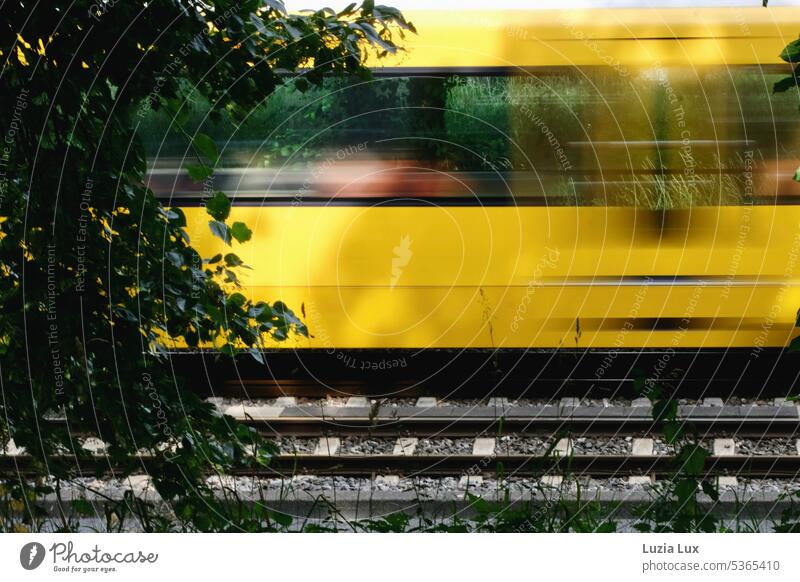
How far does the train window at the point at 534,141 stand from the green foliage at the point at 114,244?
303cm

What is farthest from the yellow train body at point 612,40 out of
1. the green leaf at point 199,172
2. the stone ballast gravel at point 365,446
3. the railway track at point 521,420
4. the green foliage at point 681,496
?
the green leaf at point 199,172

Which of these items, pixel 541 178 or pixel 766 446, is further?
pixel 541 178

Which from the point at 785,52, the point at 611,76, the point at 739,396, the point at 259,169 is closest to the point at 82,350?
the point at 785,52

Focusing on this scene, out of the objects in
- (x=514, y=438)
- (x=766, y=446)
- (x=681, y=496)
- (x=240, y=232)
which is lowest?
(x=681, y=496)

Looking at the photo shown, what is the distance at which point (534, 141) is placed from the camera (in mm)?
6379

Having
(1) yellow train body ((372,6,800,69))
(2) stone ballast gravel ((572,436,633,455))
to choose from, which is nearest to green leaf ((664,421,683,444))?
(2) stone ballast gravel ((572,436,633,455))

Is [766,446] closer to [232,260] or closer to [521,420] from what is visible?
[521,420]

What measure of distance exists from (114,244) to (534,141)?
151 inches

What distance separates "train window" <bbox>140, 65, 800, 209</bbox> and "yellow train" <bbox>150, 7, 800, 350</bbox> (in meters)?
0.01

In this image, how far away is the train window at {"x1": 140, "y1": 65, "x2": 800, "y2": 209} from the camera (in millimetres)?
6348

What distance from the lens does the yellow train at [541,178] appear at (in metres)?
6.38

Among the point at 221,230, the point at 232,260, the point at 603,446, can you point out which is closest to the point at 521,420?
the point at 603,446

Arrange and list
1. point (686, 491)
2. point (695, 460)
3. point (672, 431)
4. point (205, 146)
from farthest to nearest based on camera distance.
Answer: point (672, 431), point (695, 460), point (686, 491), point (205, 146)

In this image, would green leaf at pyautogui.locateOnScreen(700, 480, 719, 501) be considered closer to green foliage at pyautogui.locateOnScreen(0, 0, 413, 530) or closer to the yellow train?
green foliage at pyautogui.locateOnScreen(0, 0, 413, 530)
